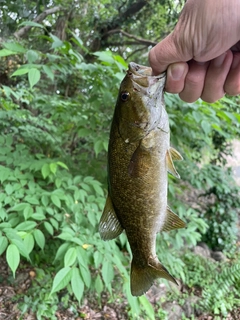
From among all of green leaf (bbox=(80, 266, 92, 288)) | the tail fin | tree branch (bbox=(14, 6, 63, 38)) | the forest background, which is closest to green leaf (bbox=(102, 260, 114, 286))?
the forest background

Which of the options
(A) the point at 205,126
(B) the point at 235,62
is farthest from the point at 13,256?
(A) the point at 205,126

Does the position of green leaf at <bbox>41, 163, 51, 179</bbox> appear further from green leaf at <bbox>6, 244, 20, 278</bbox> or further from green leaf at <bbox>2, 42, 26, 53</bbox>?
green leaf at <bbox>2, 42, 26, 53</bbox>

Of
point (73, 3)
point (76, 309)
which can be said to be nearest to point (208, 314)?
point (76, 309)

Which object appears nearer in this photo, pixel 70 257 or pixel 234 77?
pixel 234 77

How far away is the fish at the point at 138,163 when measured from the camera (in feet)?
4.33

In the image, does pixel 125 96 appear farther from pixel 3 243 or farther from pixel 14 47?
pixel 14 47

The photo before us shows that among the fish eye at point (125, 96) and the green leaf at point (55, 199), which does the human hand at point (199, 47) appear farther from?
the green leaf at point (55, 199)

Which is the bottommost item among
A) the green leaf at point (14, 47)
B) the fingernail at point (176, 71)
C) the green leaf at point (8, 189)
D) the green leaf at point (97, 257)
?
the green leaf at point (97, 257)

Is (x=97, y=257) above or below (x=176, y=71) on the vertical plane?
below

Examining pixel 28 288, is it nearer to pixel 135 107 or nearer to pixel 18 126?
pixel 18 126

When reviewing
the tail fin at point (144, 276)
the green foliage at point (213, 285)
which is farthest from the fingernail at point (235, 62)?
the green foliage at point (213, 285)

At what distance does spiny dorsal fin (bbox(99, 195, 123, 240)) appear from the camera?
1361 millimetres

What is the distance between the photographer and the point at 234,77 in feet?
5.24

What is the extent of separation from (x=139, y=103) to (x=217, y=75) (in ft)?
1.73
